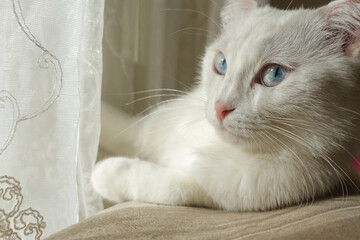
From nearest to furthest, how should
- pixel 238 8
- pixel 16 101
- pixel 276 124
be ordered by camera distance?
pixel 16 101 → pixel 276 124 → pixel 238 8

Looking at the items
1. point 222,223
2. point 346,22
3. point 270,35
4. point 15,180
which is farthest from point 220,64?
point 15,180

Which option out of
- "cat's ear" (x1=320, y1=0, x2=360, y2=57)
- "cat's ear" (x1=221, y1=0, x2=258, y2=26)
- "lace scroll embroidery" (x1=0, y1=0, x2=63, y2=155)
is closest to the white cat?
"cat's ear" (x1=320, y1=0, x2=360, y2=57)

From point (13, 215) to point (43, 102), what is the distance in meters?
0.24

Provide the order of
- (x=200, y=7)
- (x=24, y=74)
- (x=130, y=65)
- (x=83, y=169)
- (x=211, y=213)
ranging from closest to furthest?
(x=24, y=74) < (x=211, y=213) < (x=83, y=169) < (x=130, y=65) < (x=200, y=7)

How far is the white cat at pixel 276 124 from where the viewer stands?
878mm

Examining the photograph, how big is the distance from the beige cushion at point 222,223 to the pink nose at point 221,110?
0.75 ft

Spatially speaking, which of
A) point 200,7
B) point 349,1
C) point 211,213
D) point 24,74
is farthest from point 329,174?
point 200,7

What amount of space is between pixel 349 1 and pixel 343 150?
35 centimetres

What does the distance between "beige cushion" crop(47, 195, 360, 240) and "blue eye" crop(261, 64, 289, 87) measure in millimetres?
300

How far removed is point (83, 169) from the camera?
103 cm

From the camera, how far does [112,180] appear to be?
1.01 m

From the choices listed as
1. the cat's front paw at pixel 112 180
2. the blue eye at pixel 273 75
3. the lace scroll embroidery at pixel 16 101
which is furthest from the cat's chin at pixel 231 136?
the lace scroll embroidery at pixel 16 101

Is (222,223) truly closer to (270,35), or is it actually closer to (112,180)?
(112,180)

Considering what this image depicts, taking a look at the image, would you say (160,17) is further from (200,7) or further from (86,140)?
(86,140)
